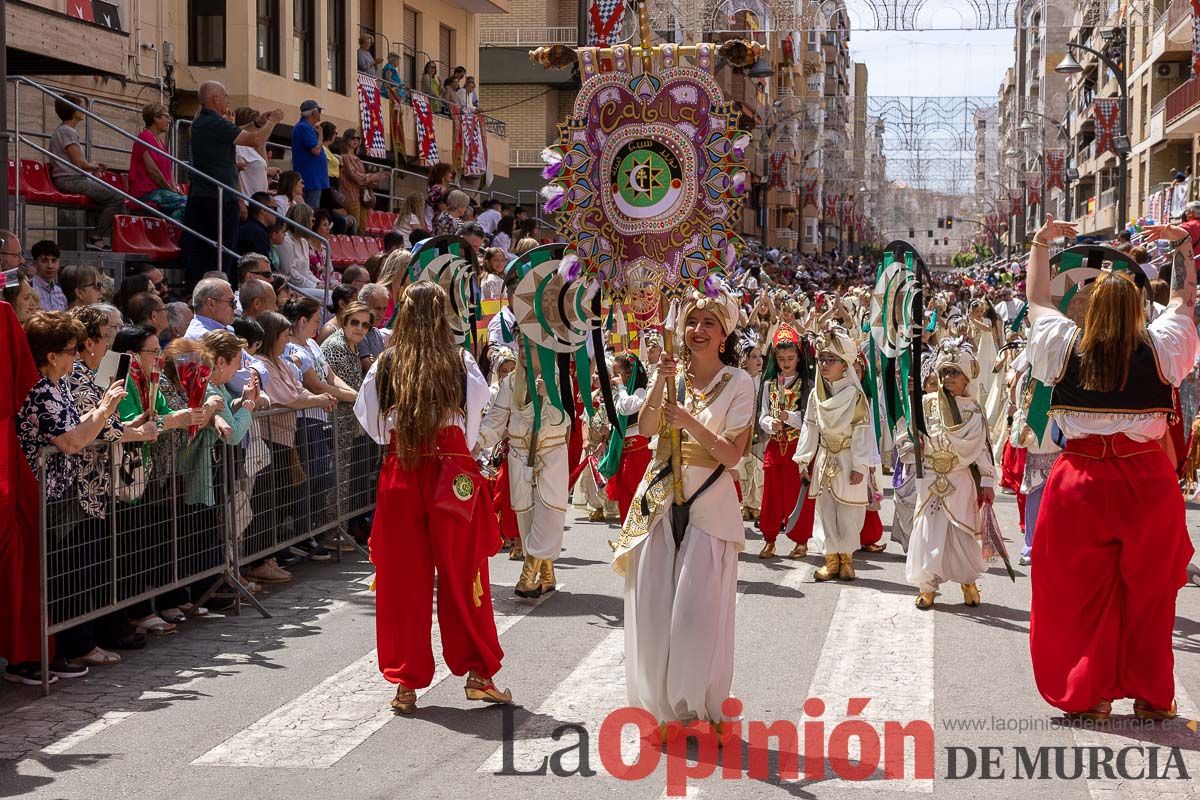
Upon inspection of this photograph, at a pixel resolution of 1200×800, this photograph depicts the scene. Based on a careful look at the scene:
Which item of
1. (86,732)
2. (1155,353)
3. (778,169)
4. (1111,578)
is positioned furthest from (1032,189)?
(86,732)

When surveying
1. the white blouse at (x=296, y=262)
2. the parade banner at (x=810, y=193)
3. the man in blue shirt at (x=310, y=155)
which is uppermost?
the parade banner at (x=810, y=193)

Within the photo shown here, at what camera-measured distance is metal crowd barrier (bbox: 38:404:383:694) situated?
781 cm

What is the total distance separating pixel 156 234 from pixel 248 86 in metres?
6.87

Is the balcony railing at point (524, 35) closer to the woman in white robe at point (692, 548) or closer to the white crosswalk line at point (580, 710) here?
the white crosswalk line at point (580, 710)

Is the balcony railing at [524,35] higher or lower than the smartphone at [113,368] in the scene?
higher

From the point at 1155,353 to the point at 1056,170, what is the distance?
6179 cm

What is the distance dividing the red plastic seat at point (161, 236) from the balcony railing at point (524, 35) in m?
27.3

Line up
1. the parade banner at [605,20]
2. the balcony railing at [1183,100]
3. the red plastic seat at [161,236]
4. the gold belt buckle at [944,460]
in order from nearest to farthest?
the gold belt buckle at [944,460], the red plastic seat at [161,236], the parade banner at [605,20], the balcony railing at [1183,100]

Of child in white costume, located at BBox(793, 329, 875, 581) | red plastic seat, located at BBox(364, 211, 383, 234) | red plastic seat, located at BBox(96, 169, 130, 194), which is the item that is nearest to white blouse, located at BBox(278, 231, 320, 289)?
red plastic seat, located at BBox(96, 169, 130, 194)

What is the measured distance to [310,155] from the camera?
17562 millimetres

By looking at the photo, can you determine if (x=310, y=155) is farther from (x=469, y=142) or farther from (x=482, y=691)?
(x=482, y=691)

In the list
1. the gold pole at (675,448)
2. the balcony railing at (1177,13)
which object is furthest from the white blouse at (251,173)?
the balcony railing at (1177,13)

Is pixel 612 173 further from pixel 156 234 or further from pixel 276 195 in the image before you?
pixel 276 195

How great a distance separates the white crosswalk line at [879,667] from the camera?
6977 mm
